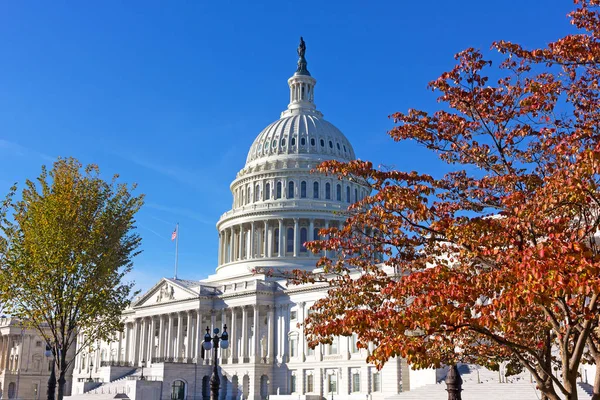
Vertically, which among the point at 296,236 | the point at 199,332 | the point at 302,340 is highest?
the point at 296,236

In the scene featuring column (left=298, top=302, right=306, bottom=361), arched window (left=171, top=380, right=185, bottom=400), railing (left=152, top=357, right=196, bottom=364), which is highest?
column (left=298, top=302, right=306, bottom=361)

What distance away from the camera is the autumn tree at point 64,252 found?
35219 mm

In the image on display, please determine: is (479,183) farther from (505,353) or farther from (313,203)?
(313,203)

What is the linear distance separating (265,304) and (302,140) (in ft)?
120

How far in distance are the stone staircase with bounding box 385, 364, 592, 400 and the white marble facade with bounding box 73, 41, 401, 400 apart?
40.1 ft

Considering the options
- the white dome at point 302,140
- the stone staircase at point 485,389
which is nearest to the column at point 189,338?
the white dome at point 302,140

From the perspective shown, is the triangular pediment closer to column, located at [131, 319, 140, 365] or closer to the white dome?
column, located at [131, 319, 140, 365]

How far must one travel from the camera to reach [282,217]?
10856 cm

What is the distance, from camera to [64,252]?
35469 mm

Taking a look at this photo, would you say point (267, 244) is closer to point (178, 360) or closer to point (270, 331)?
point (270, 331)

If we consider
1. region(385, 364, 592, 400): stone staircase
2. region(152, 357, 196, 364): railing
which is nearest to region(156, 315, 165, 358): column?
region(152, 357, 196, 364): railing

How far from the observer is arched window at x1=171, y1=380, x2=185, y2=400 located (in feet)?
289

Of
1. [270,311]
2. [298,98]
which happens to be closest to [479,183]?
[270,311]

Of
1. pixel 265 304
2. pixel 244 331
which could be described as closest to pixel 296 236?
pixel 265 304
